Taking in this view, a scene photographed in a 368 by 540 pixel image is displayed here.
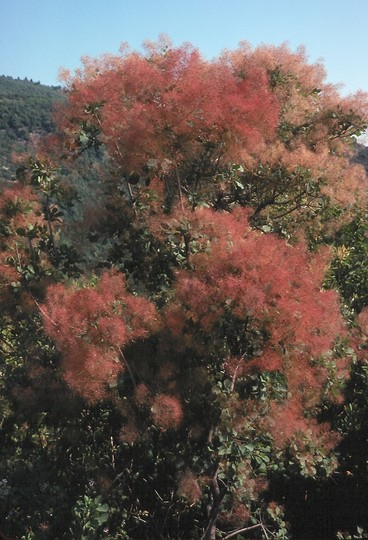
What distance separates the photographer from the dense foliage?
3.59 metres

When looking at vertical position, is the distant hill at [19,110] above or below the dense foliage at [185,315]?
above

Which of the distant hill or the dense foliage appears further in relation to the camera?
the distant hill

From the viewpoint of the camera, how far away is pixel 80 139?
14.8 ft

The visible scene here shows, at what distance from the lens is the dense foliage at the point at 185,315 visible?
359cm

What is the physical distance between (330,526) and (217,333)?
229 centimetres

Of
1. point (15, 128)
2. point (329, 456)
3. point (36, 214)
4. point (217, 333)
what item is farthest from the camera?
point (15, 128)

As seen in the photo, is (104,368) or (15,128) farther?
(15,128)

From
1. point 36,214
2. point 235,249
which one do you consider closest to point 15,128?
point 36,214

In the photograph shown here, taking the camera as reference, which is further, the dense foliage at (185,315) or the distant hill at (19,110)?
the distant hill at (19,110)

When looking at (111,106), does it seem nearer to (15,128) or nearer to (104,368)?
(104,368)

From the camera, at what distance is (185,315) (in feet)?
12.1

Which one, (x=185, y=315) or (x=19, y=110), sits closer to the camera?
(x=185, y=315)

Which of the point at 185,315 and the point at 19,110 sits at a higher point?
the point at 19,110

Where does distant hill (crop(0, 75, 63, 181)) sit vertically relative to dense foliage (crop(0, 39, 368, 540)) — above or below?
above
